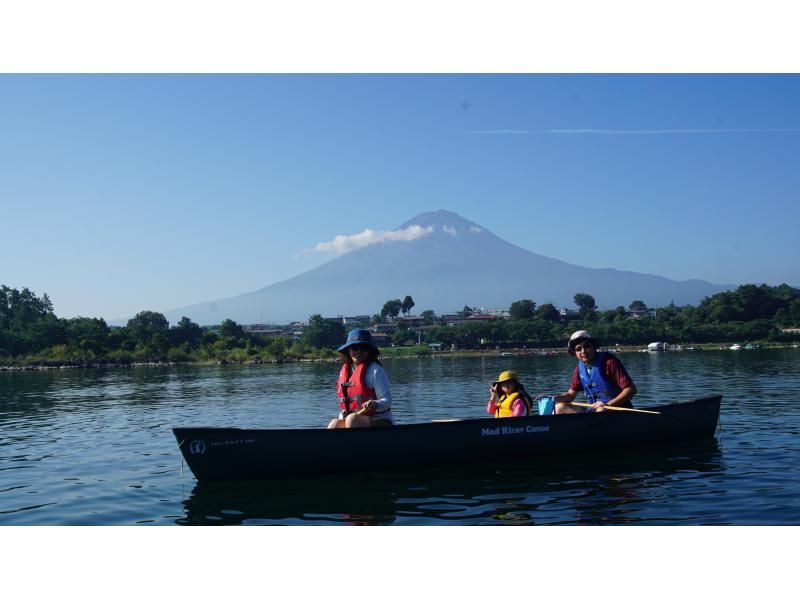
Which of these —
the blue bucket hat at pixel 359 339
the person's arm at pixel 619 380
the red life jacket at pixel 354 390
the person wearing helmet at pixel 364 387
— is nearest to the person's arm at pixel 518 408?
the person's arm at pixel 619 380

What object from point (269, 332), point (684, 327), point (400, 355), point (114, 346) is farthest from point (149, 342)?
point (269, 332)

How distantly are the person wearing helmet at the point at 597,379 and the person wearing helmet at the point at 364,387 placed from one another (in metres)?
2.99

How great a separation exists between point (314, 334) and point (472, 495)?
3787 inches

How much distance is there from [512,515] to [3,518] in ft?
19.4

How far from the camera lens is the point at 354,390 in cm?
1034

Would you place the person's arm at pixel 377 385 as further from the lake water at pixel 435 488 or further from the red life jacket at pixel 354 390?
the lake water at pixel 435 488

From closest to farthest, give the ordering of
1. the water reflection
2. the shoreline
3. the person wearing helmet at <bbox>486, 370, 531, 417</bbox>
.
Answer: the water reflection
the person wearing helmet at <bbox>486, 370, 531, 417</bbox>
the shoreline

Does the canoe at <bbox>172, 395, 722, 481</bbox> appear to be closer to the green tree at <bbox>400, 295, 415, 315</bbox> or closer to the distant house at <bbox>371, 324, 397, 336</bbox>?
the distant house at <bbox>371, 324, 397, 336</bbox>

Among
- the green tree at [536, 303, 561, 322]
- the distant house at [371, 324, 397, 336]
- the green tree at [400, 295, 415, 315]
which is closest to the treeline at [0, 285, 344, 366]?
the distant house at [371, 324, 397, 336]

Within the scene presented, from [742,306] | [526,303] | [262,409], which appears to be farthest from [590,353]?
[526,303]

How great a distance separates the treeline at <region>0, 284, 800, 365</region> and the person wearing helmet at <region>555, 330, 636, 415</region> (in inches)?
2981

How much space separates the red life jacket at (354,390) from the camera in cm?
1021

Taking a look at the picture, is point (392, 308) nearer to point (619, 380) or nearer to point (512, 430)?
point (619, 380)

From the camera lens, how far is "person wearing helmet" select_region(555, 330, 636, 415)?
11336mm
